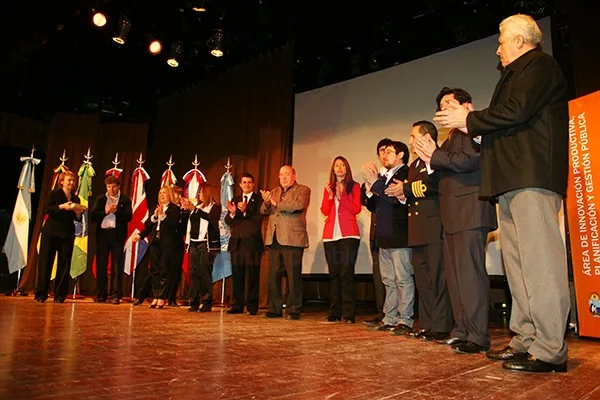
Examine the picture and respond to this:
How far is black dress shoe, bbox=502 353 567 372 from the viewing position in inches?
74.9

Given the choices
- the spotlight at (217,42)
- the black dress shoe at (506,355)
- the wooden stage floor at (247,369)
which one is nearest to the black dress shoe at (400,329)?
the wooden stage floor at (247,369)

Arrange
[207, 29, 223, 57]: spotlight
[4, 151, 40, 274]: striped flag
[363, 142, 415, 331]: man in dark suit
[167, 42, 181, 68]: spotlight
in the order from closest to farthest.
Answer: [363, 142, 415, 331]: man in dark suit, [207, 29, 223, 57]: spotlight, [167, 42, 181, 68]: spotlight, [4, 151, 40, 274]: striped flag

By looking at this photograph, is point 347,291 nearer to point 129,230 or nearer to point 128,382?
point 128,382

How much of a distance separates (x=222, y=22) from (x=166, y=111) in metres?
2.80

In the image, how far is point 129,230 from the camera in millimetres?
6867

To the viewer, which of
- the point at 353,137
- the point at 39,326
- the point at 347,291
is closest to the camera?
the point at 39,326

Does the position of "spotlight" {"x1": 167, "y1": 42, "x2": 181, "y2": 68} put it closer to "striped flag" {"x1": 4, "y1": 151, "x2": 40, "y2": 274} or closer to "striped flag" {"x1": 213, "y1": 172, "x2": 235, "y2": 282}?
"striped flag" {"x1": 213, "y1": 172, "x2": 235, "y2": 282}

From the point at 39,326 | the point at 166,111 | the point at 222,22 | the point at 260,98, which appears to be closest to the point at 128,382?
the point at 39,326

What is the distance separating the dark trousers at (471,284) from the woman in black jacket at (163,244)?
3560 mm

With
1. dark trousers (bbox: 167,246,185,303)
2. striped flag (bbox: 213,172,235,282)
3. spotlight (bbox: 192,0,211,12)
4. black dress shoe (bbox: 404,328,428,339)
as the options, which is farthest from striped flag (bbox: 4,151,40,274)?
black dress shoe (bbox: 404,328,428,339)

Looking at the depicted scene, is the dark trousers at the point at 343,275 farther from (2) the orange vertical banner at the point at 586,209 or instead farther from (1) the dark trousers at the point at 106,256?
(1) the dark trousers at the point at 106,256

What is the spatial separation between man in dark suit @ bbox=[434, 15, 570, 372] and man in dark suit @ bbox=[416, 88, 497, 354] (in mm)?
293

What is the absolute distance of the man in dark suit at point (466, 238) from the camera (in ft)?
8.20

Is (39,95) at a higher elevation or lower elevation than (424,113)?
higher
